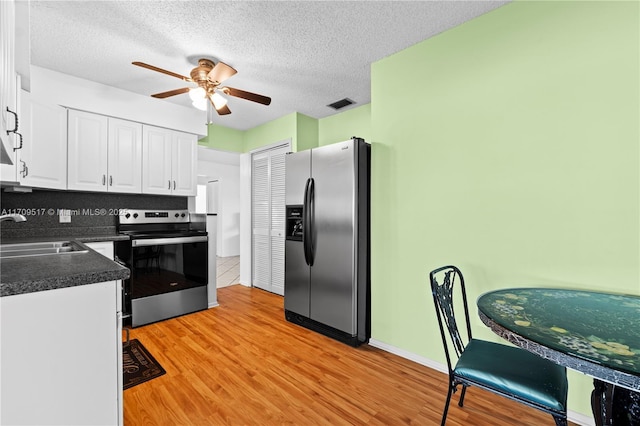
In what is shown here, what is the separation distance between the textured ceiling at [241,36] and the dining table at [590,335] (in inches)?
76.8

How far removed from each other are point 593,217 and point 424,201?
3.33 feet

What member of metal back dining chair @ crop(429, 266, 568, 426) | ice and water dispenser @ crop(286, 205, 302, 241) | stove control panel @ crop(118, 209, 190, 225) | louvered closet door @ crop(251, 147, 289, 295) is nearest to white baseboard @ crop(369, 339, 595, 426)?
metal back dining chair @ crop(429, 266, 568, 426)

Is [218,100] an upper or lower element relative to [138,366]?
upper

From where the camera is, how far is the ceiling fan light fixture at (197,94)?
97.2 inches

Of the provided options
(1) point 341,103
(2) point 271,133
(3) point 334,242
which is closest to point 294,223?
(3) point 334,242

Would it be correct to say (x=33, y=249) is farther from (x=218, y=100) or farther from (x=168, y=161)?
(x=168, y=161)

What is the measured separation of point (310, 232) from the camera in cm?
293

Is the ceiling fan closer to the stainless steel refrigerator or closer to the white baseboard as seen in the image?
the stainless steel refrigerator

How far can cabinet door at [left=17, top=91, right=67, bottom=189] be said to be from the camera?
2697 millimetres

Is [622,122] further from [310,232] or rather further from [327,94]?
[327,94]

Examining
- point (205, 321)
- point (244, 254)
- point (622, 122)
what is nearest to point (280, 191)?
point (244, 254)

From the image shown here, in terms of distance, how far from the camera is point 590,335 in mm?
1031

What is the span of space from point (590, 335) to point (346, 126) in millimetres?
3432

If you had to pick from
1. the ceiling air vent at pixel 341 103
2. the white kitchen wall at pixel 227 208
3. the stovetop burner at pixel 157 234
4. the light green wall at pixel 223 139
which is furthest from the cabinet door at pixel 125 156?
the white kitchen wall at pixel 227 208
